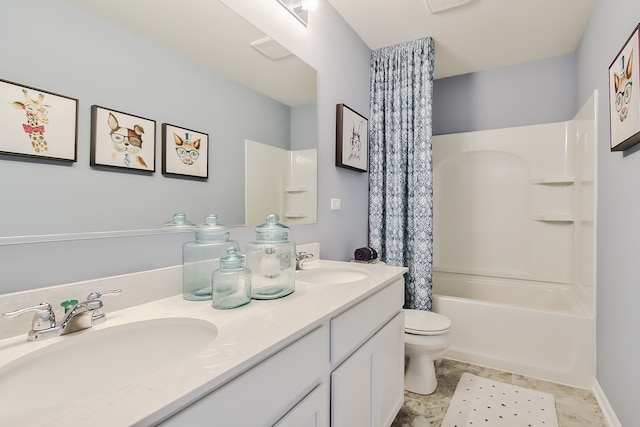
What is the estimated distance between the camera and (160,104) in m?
1.08

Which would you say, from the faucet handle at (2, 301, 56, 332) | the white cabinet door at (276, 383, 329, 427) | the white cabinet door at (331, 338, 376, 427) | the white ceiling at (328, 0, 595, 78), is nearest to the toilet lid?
the white cabinet door at (331, 338, 376, 427)

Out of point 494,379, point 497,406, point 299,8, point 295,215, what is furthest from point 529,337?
point 299,8

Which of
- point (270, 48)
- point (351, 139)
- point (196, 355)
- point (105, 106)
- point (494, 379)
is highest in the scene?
point (270, 48)

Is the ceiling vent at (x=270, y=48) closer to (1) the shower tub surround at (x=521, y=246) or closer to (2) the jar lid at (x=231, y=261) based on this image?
(2) the jar lid at (x=231, y=261)

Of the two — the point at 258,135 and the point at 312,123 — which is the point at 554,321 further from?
the point at 258,135

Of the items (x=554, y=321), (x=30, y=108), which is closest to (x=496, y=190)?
Answer: (x=554, y=321)

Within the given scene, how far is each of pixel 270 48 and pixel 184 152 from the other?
0.80m

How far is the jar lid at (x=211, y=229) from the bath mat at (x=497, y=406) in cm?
153

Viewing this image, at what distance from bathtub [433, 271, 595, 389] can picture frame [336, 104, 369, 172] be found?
4.09ft

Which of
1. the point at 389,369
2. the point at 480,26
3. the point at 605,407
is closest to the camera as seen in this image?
the point at 389,369

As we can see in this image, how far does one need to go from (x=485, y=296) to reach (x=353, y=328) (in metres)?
2.36

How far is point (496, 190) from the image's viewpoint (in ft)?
9.92

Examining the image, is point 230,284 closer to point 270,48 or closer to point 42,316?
point 42,316

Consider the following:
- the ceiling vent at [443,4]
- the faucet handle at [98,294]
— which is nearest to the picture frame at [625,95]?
the ceiling vent at [443,4]
